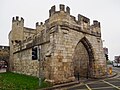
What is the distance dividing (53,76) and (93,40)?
6318 mm

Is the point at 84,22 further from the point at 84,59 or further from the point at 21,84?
the point at 21,84

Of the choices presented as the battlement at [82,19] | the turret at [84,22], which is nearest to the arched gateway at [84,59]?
the turret at [84,22]

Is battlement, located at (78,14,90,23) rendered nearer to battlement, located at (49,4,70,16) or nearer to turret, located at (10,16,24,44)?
battlement, located at (49,4,70,16)

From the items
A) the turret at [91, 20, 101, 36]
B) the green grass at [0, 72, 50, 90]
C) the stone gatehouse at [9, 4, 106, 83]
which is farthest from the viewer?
the turret at [91, 20, 101, 36]

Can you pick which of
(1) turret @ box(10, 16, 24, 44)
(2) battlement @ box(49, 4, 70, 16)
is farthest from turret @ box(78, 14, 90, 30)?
(1) turret @ box(10, 16, 24, 44)

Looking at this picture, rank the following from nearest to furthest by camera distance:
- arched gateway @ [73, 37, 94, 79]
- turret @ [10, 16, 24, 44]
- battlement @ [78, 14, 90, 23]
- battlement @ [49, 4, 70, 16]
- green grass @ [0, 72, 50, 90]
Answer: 1. green grass @ [0, 72, 50, 90]
2. battlement @ [49, 4, 70, 16]
3. battlement @ [78, 14, 90, 23]
4. arched gateway @ [73, 37, 94, 79]
5. turret @ [10, 16, 24, 44]

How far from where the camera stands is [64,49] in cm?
1316

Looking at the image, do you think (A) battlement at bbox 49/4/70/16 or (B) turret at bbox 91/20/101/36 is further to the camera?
(B) turret at bbox 91/20/101/36

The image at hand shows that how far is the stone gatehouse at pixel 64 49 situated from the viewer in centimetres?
1273

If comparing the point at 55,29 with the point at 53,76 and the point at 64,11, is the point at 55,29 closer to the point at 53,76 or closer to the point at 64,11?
the point at 64,11

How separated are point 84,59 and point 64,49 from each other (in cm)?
560

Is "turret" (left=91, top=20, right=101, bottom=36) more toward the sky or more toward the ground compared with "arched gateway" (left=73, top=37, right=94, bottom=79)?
more toward the sky

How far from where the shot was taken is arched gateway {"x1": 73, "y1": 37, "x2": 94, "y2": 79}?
1642 cm

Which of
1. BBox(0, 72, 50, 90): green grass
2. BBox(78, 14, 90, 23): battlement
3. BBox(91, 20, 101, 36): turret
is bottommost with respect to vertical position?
BBox(0, 72, 50, 90): green grass
